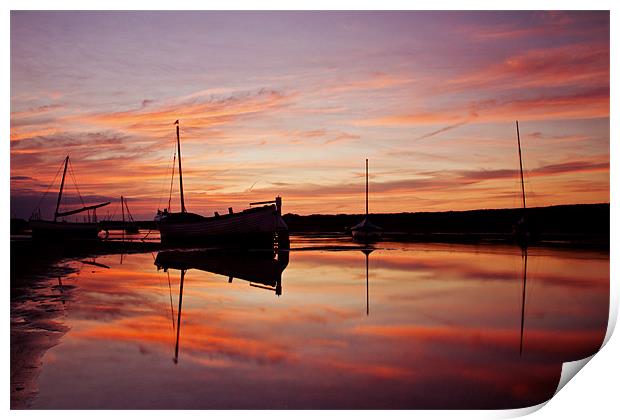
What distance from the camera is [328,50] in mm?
7875

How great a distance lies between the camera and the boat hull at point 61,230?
32438 millimetres

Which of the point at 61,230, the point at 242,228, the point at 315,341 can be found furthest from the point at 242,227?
the point at 315,341

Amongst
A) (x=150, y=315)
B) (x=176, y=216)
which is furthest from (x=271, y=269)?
(x=176, y=216)

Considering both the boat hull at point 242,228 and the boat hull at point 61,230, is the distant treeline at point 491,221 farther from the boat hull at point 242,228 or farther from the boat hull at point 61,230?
the boat hull at point 61,230

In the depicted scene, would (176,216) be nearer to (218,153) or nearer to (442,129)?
(218,153)

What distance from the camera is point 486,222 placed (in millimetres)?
66500

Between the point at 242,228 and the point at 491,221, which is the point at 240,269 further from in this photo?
the point at 491,221

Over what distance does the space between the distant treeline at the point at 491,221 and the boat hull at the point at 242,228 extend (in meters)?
10.5

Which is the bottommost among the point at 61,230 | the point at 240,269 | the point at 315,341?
the point at 315,341

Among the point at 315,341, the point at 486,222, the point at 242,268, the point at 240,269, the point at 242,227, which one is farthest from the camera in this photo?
the point at 486,222

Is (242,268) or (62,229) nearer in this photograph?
(242,268)

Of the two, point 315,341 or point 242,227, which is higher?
point 242,227

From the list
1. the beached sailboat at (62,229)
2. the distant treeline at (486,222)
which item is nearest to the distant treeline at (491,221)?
the distant treeline at (486,222)

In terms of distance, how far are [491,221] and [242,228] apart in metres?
49.2
